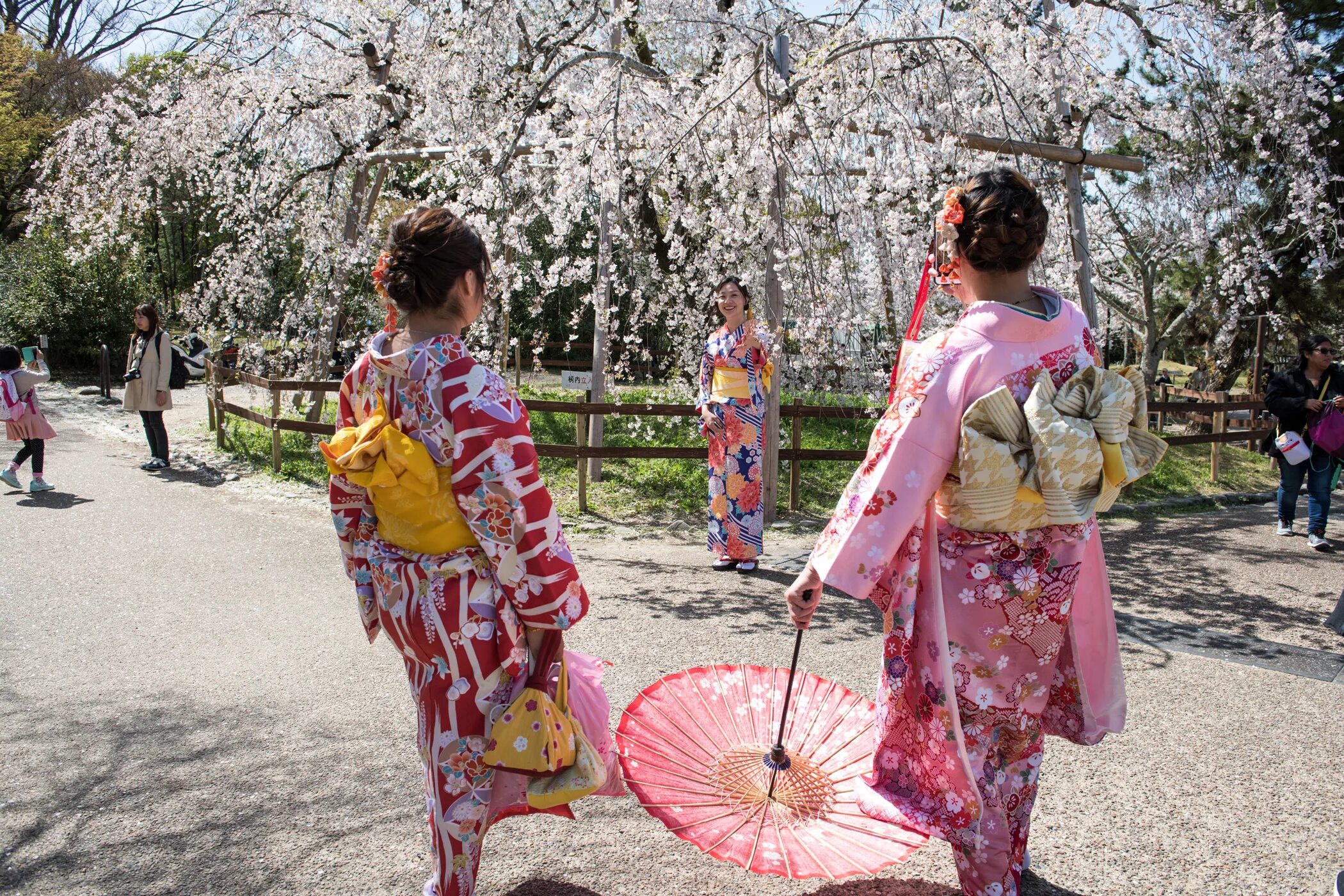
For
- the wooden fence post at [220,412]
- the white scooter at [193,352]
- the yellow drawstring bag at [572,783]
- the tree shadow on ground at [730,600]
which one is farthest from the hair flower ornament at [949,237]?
the wooden fence post at [220,412]

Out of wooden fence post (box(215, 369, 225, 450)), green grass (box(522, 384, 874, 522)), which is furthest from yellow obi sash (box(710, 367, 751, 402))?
wooden fence post (box(215, 369, 225, 450))

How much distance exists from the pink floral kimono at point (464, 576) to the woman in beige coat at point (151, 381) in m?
7.71

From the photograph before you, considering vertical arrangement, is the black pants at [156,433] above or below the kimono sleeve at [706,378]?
below

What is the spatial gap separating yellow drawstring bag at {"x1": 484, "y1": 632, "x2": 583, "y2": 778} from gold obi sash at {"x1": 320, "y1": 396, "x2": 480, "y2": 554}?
0.33m

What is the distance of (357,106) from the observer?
7598 millimetres

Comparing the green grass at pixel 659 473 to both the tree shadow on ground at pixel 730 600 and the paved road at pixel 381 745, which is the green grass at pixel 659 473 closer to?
the tree shadow on ground at pixel 730 600

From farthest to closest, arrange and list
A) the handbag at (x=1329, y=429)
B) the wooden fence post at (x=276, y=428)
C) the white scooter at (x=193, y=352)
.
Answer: the white scooter at (x=193, y=352) → the wooden fence post at (x=276, y=428) → the handbag at (x=1329, y=429)

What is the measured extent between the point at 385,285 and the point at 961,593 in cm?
149

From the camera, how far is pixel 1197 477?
8969mm

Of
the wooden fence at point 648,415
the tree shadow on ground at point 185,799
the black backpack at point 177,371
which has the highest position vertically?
the black backpack at point 177,371

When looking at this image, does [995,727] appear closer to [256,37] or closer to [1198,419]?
[256,37]

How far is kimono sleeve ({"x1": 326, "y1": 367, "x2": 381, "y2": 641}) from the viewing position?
1.87 meters

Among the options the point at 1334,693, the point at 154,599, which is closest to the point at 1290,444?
the point at 1334,693

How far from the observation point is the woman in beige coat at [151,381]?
26.8 feet
